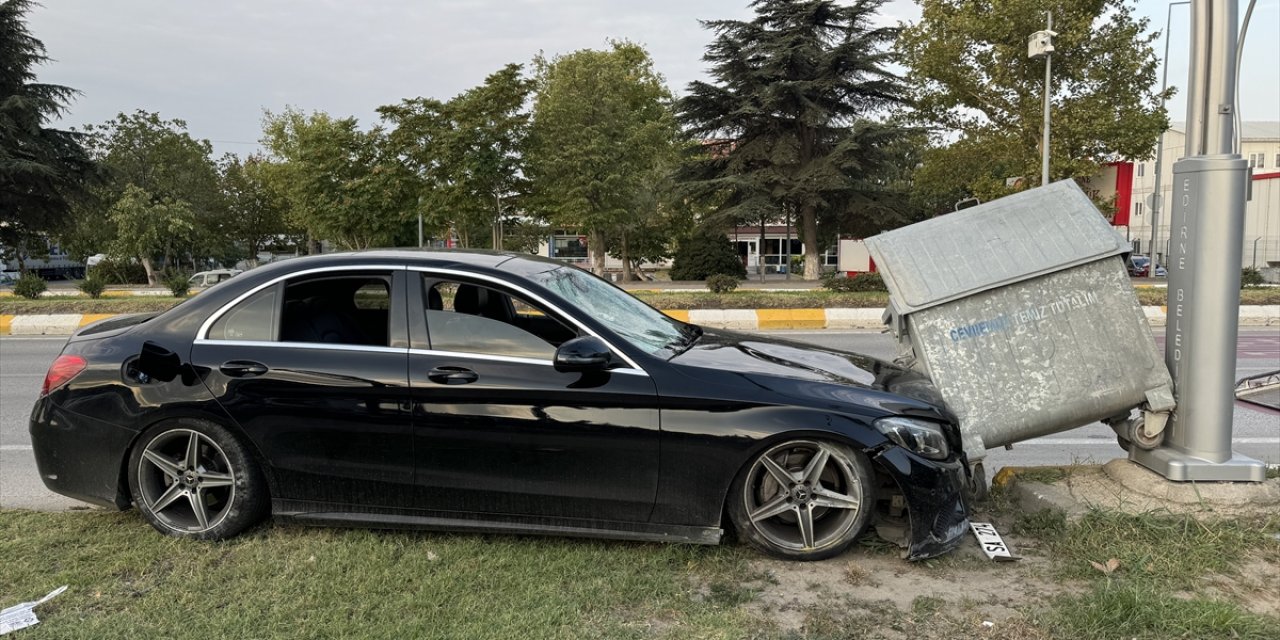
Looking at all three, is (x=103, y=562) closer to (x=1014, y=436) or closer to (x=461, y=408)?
(x=461, y=408)

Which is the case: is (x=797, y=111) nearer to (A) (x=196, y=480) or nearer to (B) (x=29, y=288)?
(B) (x=29, y=288)

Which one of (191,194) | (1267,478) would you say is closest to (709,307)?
(1267,478)

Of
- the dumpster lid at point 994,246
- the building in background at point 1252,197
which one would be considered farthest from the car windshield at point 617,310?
the building in background at point 1252,197

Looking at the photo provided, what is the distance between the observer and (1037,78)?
2488cm

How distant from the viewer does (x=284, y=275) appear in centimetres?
402

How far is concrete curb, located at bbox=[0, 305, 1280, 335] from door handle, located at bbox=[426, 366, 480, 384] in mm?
10864

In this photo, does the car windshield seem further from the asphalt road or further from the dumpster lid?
the asphalt road

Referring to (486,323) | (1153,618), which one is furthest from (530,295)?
(1153,618)

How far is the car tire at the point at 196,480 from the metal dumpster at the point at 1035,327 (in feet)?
10.8

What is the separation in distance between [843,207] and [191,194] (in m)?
35.4

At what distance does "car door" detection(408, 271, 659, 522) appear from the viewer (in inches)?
138

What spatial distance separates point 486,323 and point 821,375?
1.61m

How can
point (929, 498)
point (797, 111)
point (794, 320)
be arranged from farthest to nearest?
point (797, 111) < point (794, 320) < point (929, 498)

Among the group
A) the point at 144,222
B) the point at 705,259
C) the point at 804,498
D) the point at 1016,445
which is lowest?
the point at 1016,445
